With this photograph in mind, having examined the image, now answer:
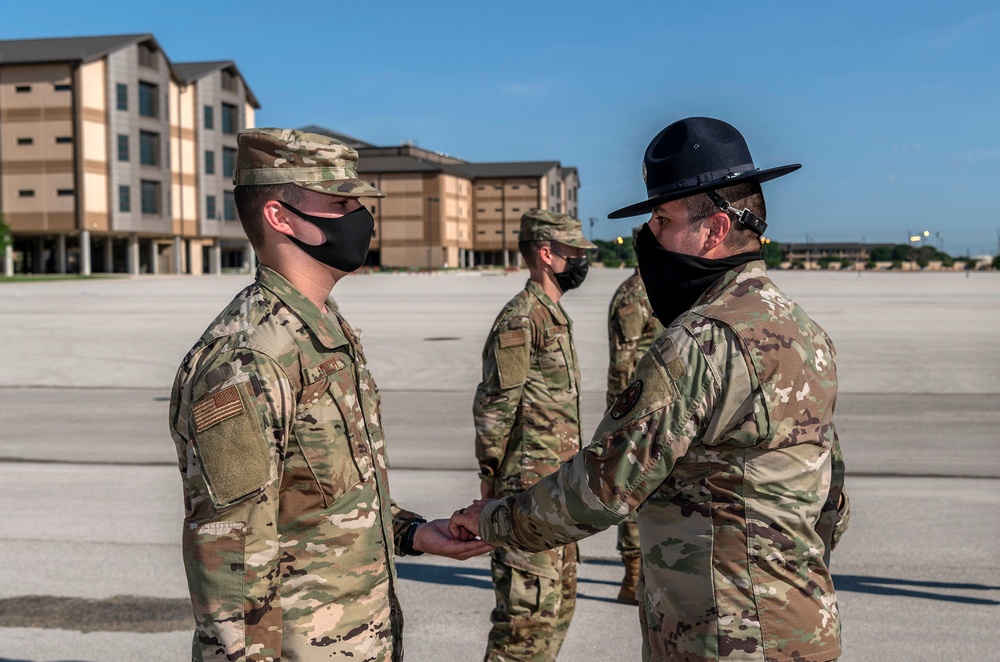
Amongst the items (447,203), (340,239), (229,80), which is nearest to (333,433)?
(340,239)

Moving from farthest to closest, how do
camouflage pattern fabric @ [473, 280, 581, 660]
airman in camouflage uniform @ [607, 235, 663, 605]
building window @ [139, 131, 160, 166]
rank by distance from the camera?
building window @ [139, 131, 160, 166] → airman in camouflage uniform @ [607, 235, 663, 605] → camouflage pattern fabric @ [473, 280, 581, 660]

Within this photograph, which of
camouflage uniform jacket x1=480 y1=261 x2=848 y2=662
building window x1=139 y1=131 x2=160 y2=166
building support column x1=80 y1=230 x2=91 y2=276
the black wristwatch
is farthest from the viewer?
building window x1=139 y1=131 x2=160 y2=166

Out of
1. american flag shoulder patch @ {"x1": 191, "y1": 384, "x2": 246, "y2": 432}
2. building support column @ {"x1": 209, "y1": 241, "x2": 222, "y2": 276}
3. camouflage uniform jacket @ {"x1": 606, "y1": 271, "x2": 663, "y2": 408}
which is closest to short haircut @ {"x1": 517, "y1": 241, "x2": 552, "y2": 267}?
camouflage uniform jacket @ {"x1": 606, "y1": 271, "x2": 663, "y2": 408}

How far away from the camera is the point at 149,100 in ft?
255

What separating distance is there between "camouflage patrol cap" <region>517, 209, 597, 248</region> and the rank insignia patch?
2.99 meters

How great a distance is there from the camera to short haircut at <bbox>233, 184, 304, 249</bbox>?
109 inches

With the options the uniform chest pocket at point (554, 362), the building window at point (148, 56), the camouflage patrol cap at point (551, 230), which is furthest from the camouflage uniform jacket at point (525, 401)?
the building window at point (148, 56)

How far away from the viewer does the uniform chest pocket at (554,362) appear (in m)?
5.10

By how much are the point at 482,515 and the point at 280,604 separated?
70 centimetres

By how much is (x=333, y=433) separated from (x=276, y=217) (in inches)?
26.0

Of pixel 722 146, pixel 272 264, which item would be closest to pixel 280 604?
pixel 272 264

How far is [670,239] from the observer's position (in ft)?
9.32

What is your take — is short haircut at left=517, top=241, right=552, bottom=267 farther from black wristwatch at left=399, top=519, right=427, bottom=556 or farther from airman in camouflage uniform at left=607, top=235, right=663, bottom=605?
black wristwatch at left=399, top=519, right=427, bottom=556

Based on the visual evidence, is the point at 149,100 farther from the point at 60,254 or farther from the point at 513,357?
the point at 513,357
